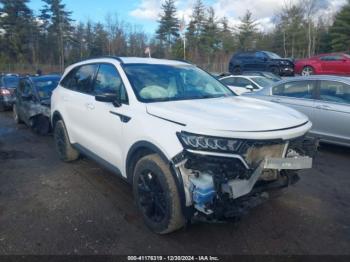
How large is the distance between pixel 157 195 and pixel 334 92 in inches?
197

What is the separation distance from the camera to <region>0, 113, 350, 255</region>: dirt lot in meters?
3.44

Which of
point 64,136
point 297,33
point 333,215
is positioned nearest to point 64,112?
point 64,136

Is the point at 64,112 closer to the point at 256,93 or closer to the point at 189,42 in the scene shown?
the point at 256,93

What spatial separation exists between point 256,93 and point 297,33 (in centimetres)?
4611

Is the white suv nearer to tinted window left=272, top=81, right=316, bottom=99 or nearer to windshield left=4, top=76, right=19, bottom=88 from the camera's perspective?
tinted window left=272, top=81, right=316, bottom=99

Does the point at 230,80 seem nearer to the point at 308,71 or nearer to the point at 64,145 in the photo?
the point at 308,71

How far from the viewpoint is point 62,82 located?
6.19 meters

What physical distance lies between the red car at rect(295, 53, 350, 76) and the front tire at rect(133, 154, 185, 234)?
60.6ft

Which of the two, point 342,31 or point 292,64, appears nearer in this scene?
point 292,64

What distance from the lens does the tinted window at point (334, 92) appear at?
6641mm

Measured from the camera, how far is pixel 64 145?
601 cm

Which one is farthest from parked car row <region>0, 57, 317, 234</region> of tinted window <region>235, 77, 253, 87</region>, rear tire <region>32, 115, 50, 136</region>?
tinted window <region>235, 77, 253, 87</region>

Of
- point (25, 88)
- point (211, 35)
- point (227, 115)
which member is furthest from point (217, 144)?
point (211, 35)

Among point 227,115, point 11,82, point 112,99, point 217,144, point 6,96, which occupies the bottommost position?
point 6,96
